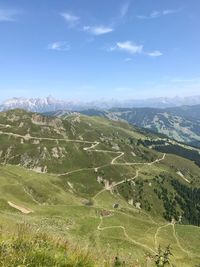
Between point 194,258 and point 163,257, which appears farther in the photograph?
point 194,258

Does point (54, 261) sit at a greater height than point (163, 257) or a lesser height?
greater

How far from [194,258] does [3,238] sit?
104620 mm

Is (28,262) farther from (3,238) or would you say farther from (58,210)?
(58,210)

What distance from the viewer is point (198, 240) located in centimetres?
13112

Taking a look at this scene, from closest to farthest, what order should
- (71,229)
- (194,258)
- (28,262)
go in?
(28,262) < (71,229) < (194,258)

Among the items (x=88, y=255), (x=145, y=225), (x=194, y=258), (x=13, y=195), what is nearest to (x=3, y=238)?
(x=88, y=255)

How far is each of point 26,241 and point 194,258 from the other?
10430cm

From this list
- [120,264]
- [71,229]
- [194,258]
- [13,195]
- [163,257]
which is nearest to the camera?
[120,264]

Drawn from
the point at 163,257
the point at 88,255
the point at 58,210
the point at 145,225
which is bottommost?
the point at 145,225

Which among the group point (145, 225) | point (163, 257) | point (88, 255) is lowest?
point (145, 225)

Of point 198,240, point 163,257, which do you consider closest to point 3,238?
point 163,257

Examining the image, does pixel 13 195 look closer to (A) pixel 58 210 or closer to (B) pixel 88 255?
(A) pixel 58 210

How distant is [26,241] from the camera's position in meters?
12.2

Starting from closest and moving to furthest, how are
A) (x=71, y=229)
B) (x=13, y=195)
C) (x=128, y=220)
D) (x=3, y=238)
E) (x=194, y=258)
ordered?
(x=3, y=238) → (x=71, y=229) → (x=194, y=258) → (x=128, y=220) → (x=13, y=195)
